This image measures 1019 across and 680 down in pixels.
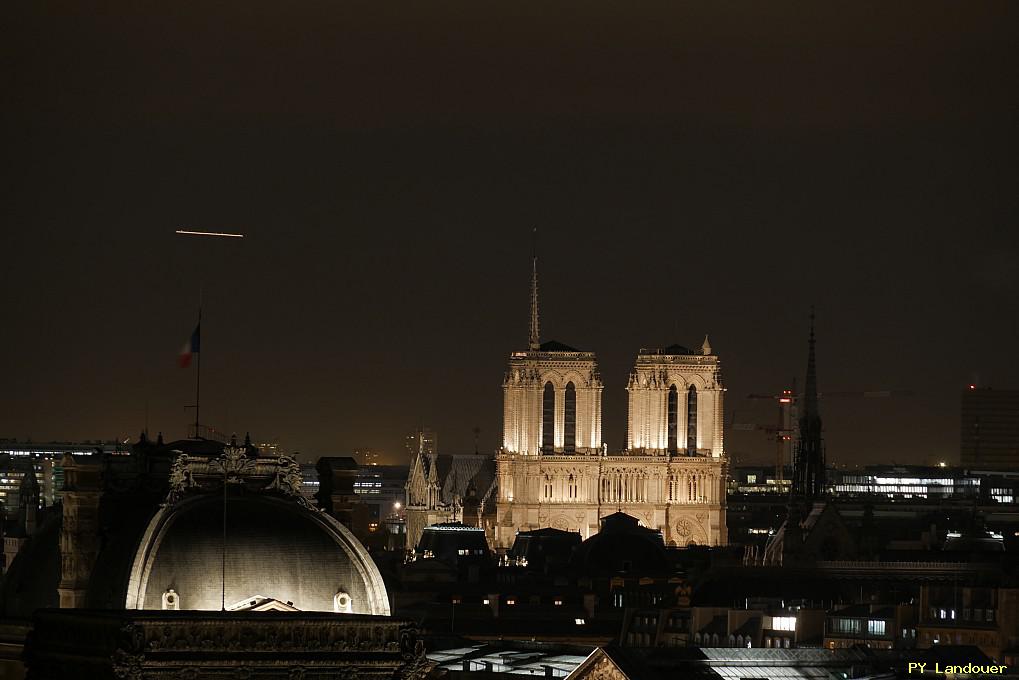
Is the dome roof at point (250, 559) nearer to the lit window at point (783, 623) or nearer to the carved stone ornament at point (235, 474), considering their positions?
the carved stone ornament at point (235, 474)

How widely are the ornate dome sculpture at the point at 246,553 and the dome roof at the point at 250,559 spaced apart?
0.05 feet

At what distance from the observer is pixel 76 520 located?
5869 centimetres

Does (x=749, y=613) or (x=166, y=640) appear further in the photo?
(x=749, y=613)

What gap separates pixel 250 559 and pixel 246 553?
111 mm

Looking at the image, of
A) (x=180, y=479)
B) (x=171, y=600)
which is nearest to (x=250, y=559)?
(x=171, y=600)

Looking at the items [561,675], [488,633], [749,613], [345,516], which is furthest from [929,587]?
[345,516]

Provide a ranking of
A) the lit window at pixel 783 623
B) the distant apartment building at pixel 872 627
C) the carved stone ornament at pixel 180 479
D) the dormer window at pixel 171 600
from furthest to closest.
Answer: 1. the lit window at pixel 783 623
2. the distant apartment building at pixel 872 627
3. the carved stone ornament at pixel 180 479
4. the dormer window at pixel 171 600

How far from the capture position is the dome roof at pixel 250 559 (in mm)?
52562

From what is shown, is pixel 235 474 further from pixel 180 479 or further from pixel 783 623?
pixel 783 623

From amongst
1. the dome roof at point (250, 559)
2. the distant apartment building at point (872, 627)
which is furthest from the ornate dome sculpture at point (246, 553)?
the distant apartment building at point (872, 627)

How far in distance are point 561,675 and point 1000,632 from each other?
2017 inches

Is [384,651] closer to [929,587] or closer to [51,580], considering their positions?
[51,580]

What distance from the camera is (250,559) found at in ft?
173

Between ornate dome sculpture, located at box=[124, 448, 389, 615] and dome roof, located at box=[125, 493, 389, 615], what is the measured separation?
15 millimetres
